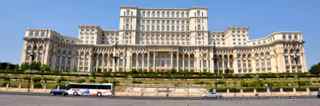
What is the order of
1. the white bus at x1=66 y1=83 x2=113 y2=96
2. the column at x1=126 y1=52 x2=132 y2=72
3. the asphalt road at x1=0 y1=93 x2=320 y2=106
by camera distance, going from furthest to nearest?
the column at x1=126 y1=52 x2=132 y2=72 < the white bus at x1=66 y1=83 x2=113 y2=96 < the asphalt road at x1=0 y1=93 x2=320 y2=106

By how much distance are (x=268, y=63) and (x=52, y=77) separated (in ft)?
313

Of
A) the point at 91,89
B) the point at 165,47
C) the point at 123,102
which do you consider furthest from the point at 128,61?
the point at 123,102

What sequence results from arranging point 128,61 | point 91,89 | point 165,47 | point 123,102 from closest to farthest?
point 123,102 < point 91,89 < point 165,47 < point 128,61

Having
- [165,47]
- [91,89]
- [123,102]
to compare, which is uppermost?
[165,47]

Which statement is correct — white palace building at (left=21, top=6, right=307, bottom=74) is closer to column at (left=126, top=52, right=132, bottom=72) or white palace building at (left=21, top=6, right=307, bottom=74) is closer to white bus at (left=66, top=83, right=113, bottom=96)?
column at (left=126, top=52, right=132, bottom=72)

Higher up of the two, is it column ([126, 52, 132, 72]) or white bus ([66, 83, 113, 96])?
column ([126, 52, 132, 72])

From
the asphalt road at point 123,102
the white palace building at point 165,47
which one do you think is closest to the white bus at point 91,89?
the asphalt road at point 123,102

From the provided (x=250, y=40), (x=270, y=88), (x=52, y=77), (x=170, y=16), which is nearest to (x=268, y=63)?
(x=250, y=40)

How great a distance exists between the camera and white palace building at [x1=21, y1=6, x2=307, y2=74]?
414ft

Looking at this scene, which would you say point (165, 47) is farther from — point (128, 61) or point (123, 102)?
point (123, 102)

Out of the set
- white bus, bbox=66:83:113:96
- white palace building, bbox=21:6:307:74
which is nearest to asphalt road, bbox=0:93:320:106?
white bus, bbox=66:83:113:96

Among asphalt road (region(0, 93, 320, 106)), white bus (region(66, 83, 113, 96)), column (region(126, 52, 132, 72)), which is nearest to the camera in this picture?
asphalt road (region(0, 93, 320, 106))

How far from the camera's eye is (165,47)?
13188 centimetres

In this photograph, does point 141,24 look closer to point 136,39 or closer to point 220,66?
point 136,39
